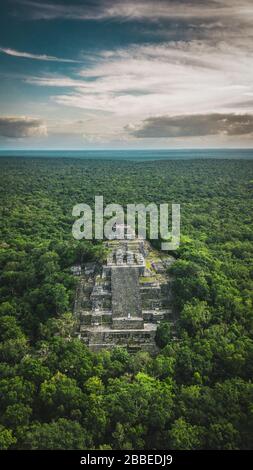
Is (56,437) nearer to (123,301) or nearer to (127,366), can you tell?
(127,366)

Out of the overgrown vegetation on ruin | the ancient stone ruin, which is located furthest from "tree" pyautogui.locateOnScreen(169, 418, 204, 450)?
the ancient stone ruin

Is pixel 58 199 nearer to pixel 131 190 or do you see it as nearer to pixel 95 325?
pixel 131 190

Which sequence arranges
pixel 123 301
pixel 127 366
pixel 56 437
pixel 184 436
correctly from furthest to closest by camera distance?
pixel 123 301, pixel 127 366, pixel 184 436, pixel 56 437

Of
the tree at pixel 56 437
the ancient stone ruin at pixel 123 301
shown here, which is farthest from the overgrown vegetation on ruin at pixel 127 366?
the ancient stone ruin at pixel 123 301

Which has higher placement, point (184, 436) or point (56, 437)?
point (56, 437)

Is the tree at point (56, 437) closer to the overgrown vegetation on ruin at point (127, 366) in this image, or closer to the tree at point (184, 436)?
the overgrown vegetation on ruin at point (127, 366)

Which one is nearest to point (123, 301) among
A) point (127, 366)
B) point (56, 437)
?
point (127, 366)

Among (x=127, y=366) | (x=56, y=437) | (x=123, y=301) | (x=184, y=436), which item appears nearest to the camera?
(x=56, y=437)
